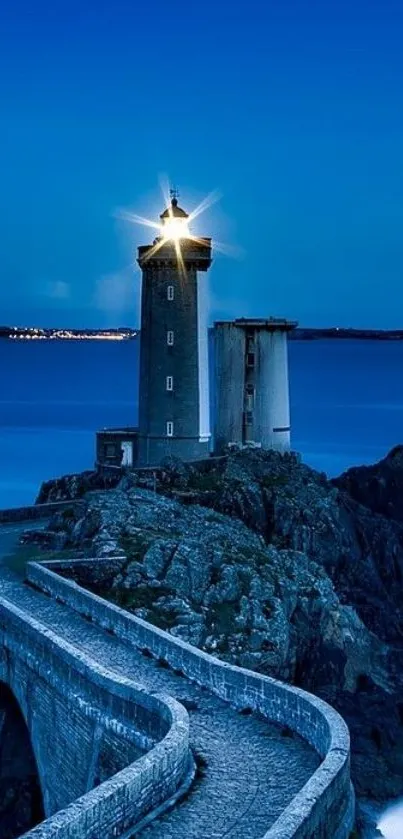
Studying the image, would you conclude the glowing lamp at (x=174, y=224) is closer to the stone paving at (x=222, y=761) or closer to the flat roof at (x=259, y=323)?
the flat roof at (x=259, y=323)

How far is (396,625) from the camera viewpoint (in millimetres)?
33438

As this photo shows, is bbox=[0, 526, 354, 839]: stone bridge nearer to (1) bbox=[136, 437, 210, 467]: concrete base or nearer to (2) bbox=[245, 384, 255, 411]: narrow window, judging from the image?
(1) bbox=[136, 437, 210, 467]: concrete base

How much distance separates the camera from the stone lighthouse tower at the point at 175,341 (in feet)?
132

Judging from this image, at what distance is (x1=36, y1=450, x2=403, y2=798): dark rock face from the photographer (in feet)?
76.9

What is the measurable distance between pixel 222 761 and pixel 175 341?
86.9 feet

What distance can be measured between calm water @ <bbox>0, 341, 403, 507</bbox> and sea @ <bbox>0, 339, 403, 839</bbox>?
0.07 metres

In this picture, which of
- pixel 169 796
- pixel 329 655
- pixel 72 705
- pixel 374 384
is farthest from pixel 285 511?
pixel 374 384

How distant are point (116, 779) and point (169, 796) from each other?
1245mm

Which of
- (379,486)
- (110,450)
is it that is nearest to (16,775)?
(110,450)

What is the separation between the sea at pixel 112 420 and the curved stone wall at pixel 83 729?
678 cm

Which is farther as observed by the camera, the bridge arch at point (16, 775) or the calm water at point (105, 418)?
the calm water at point (105, 418)

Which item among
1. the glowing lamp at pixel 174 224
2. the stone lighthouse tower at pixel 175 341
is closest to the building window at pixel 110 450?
the stone lighthouse tower at pixel 175 341

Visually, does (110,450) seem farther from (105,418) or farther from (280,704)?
(105,418)

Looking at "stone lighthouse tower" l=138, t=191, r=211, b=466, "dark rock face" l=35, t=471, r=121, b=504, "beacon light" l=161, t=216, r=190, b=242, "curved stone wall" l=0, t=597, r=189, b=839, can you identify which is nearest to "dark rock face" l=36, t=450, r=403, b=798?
"dark rock face" l=35, t=471, r=121, b=504
